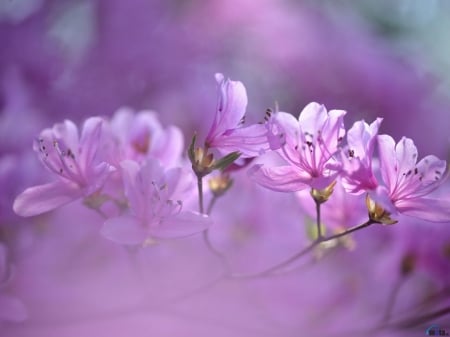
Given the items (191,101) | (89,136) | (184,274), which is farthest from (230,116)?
Answer: (191,101)

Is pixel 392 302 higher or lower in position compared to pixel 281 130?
lower

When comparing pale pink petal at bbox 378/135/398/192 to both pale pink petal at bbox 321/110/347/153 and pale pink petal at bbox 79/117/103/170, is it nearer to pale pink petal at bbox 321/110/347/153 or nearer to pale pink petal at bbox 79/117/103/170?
pale pink petal at bbox 321/110/347/153

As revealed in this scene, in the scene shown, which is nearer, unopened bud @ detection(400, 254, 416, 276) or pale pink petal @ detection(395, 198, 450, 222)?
pale pink petal @ detection(395, 198, 450, 222)

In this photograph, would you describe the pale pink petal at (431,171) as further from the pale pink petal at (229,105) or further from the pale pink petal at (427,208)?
the pale pink petal at (229,105)

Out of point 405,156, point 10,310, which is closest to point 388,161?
point 405,156

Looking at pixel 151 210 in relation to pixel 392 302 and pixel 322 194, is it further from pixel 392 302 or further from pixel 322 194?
pixel 392 302

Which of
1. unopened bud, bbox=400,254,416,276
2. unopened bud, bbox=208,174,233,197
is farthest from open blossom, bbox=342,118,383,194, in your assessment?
unopened bud, bbox=400,254,416,276

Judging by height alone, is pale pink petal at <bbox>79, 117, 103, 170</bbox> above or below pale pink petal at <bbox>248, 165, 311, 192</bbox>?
above
